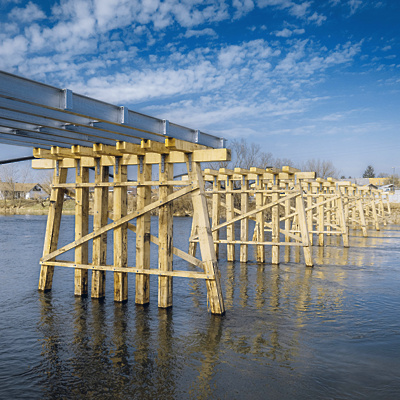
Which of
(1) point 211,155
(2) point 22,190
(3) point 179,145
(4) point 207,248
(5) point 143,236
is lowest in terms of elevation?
(4) point 207,248

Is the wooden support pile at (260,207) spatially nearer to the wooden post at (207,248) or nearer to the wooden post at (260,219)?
the wooden post at (260,219)

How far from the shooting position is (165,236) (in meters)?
8.43

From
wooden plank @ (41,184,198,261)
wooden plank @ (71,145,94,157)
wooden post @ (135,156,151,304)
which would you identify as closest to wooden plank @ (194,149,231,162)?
wooden plank @ (41,184,198,261)

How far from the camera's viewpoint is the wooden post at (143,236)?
8.73 meters

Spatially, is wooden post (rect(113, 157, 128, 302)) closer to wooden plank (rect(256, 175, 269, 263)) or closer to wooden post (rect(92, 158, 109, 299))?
wooden post (rect(92, 158, 109, 299))

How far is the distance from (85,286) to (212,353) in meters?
4.49

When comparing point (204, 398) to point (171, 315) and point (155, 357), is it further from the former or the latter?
point (171, 315)

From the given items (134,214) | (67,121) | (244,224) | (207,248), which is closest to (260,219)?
(244,224)

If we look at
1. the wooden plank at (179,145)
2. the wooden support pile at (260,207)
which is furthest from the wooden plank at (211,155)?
the wooden support pile at (260,207)

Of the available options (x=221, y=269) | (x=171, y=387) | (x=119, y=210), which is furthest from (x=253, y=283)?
(x=171, y=387)

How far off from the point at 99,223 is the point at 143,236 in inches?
46.0

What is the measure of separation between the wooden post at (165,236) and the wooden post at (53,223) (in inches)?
111

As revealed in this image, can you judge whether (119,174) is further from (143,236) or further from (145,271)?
(145,271)

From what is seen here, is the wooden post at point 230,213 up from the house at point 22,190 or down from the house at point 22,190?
down
